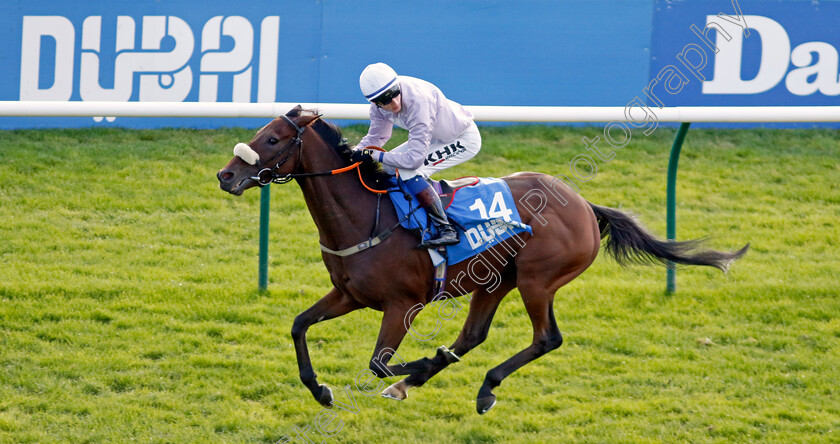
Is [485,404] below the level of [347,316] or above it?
below

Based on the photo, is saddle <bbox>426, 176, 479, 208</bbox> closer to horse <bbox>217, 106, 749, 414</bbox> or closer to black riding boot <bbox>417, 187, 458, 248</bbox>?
black riding boot <bbox>417, 187, 458, 248</bbox>

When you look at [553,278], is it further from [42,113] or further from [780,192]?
[780,192]

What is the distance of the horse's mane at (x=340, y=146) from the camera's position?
14.8ft

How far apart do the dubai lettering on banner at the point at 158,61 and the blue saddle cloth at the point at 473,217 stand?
415 cm

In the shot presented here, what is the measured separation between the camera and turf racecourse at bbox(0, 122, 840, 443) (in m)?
5.23

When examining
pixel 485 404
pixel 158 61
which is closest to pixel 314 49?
pixel 158 61

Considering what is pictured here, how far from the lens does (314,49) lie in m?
8.54

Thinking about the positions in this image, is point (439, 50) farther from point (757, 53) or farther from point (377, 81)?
point (377, 81)

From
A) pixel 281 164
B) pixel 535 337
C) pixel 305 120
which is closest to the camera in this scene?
pixel 281 164

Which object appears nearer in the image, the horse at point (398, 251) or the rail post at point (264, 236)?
the horse at point (398, 251)

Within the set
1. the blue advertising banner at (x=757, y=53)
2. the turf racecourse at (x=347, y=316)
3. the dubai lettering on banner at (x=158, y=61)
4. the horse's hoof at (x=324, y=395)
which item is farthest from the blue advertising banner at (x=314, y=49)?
the horse's hoof at (x=324, y=395)

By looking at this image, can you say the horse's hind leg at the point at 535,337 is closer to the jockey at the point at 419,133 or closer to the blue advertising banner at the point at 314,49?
the jockey at the point at 419,133

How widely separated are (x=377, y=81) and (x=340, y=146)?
416mm

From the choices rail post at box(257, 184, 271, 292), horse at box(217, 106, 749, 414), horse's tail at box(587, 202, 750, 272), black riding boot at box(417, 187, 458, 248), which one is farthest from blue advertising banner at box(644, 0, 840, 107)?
black riding boot at box(417, 187, 458, 248)
